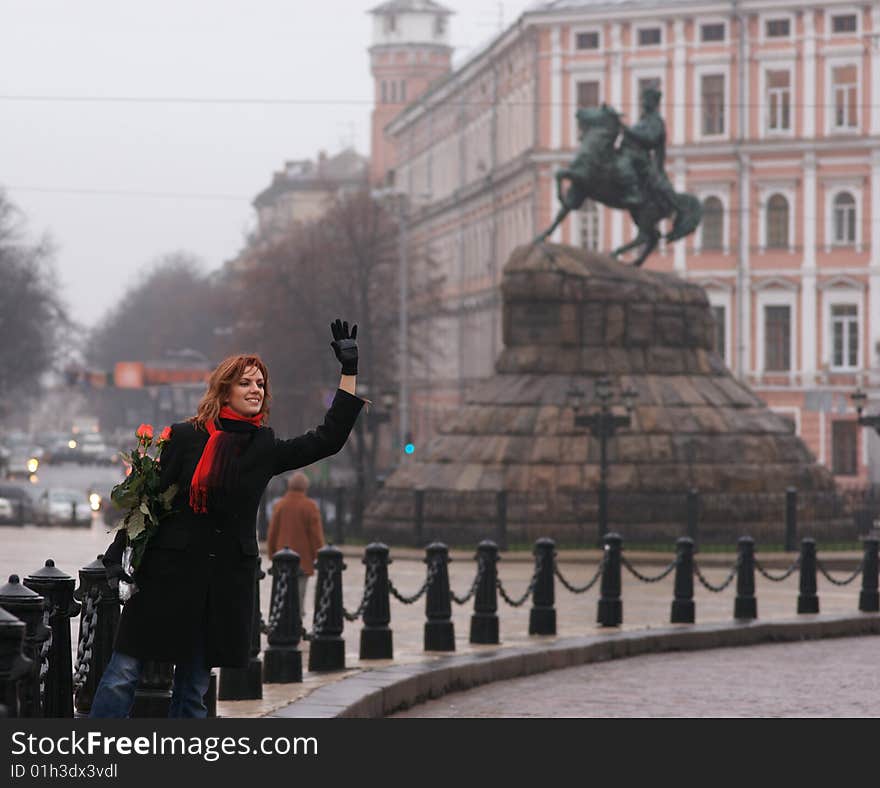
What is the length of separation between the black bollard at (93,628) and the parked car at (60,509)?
141ft

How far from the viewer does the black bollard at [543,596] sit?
2006 centimetres

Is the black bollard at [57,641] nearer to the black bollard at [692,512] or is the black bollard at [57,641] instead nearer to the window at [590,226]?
the black bollard at [692,512]

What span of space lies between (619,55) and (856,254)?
34.6ft

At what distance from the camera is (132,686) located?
9.12 meters

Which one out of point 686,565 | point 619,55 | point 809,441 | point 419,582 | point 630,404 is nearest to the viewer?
point 686,565

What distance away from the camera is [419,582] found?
99.2 feet

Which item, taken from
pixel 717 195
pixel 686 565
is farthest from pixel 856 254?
pixel 686 565

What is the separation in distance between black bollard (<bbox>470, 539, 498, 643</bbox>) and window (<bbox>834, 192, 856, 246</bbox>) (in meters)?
55.8

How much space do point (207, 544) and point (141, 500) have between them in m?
0.31

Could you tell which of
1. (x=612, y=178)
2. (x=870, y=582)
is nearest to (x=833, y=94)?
(x=612, y=178)

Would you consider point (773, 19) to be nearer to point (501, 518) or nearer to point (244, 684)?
point (501, 518)

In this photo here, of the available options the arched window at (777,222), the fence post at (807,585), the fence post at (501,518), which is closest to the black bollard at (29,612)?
the fence post at (807,585)

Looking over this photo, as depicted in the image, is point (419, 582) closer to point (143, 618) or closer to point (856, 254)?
point (143, 618)

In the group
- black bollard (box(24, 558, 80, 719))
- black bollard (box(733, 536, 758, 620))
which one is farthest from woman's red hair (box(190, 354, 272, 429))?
black bollard (box(733, 536, 758, 620))
